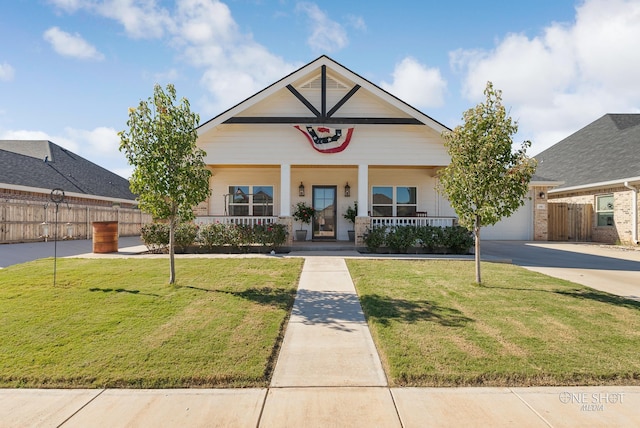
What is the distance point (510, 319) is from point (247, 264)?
623 centimetres

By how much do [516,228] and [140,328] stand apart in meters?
18.6

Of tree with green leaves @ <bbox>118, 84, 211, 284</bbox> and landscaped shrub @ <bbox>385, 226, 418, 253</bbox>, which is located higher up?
tree with green leaves @ <bbox>118, 84, 211, 284</bbox>

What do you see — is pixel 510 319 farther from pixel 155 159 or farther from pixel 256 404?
pixel 155 159

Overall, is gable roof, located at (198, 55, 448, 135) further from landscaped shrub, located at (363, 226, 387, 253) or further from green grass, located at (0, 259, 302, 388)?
green grass, located at (0, 259, 302, 388)

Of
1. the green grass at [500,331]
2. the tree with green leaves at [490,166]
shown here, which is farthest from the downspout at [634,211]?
the tree with green leaves at [490,166]

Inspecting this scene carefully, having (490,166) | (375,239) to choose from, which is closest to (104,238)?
(375,239)

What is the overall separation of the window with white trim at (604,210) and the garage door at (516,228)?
326 cm

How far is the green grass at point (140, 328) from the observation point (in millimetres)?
3123

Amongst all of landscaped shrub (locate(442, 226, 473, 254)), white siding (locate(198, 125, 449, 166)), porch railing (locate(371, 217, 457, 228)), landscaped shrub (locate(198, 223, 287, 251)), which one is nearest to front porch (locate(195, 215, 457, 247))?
porch railing (locate(371, 217, 457, 228))

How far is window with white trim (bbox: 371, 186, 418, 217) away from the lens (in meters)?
14.4

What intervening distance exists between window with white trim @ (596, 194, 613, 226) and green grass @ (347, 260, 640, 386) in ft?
43.2

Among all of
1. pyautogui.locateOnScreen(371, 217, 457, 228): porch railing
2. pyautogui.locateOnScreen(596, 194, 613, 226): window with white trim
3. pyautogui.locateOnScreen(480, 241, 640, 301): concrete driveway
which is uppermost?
pyautogui.locateOnScreen(596, 194, 613, 226): window with white trim

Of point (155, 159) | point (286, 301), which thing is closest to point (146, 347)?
point (286, 301)

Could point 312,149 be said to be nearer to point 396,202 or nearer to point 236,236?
point 236,236
